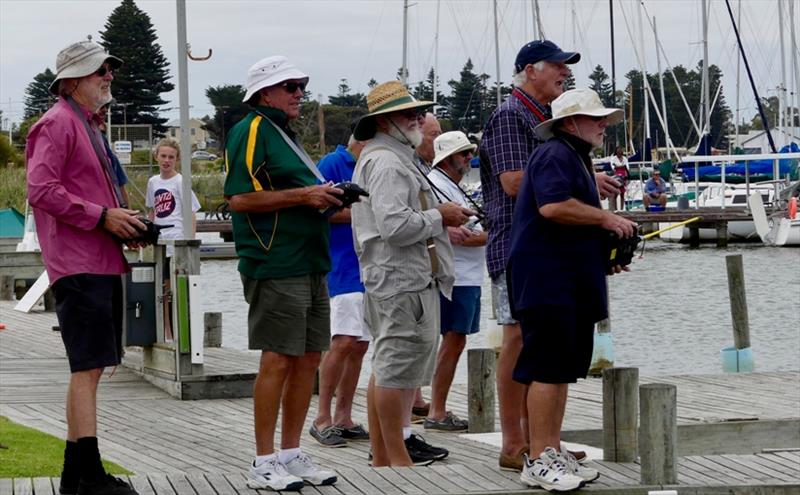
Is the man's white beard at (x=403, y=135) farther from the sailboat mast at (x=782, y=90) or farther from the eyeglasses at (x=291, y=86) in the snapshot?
the sailboat mast at (x=782, y=90)

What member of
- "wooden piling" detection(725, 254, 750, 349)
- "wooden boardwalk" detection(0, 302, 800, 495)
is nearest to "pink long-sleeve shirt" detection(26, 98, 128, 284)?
"wooden boardwalk" detection(0, 302, 800, 495)

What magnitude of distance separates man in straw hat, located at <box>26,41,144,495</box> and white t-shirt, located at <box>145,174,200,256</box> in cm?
713

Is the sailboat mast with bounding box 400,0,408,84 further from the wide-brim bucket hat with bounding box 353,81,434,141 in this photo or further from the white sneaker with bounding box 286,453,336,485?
the white sneaker with bounding box 286,453,336,485

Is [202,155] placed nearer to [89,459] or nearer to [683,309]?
[683,309]

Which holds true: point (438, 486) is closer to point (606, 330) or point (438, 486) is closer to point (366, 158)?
point (366, 158)

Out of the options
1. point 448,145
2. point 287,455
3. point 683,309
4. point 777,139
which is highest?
point 777,139

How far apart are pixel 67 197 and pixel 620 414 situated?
10.7ft

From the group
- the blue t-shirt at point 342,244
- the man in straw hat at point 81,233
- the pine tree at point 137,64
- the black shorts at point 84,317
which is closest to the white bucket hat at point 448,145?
the blue t-shirt at point 342,244

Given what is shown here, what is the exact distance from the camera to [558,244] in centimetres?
712

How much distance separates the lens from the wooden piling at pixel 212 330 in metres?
16.0

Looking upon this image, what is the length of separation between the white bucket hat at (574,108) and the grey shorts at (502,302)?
934mm

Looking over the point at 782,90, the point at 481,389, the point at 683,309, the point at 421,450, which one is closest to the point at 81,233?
the point at 421,450

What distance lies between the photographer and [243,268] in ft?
23.7

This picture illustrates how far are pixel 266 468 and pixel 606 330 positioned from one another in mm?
7443
